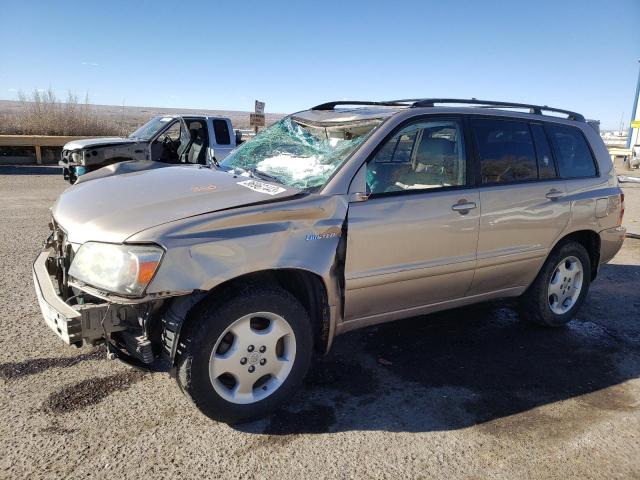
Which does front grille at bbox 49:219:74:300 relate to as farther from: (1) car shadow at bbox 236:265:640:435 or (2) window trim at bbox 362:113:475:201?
(2) window trim at bbox 362:113:475:201

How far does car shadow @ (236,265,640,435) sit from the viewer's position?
10.4 ft

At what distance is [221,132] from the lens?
36.9 ft

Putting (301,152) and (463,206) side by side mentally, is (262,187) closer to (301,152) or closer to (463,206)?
(301,152)

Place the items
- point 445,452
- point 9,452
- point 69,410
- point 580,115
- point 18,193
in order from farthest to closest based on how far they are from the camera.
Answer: point 18,193 < point 580,115 < point 69,410 < point 445,452 < point 9,452

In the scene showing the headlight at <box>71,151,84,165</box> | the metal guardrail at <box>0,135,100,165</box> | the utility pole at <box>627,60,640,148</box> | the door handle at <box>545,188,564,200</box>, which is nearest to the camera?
the door handle at <box>545,188,564,200</box>

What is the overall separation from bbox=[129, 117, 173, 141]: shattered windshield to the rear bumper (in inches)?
357

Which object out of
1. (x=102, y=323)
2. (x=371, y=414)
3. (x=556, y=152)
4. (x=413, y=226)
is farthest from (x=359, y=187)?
(x=556, y=152)

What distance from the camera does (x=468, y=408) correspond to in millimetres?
3303

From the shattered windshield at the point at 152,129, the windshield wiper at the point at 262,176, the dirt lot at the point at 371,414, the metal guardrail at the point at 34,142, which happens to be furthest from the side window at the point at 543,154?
the metal guardrail at the point at 34,142

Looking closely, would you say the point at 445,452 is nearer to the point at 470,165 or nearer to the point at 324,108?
the point at 470,165

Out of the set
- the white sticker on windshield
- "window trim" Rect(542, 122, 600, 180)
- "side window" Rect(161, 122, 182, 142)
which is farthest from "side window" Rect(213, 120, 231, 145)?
the white sticker on windshield

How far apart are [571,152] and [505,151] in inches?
37.6

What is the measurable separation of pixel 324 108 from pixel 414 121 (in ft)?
3.30

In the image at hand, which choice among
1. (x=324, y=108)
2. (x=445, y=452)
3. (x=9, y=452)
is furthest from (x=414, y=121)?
(x=9, y=452)
